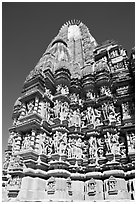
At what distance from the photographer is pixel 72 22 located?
2673cm

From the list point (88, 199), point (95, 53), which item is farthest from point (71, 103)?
point (95, 53)

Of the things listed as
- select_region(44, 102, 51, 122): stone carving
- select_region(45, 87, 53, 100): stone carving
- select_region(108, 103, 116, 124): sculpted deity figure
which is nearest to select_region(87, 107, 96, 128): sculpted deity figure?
select_region(108, 103, 116, 124): sculpted deity figure

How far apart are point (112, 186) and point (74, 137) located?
3.81 m

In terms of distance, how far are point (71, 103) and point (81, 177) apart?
5407mm

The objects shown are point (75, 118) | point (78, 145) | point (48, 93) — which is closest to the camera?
point (78, 145)

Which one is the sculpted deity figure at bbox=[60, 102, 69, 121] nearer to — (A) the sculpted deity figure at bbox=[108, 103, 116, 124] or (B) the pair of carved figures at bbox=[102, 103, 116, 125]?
(B) the pair of carved figures at bbox=[102, 103, 116, 125]

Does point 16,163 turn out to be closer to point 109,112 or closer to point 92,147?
point 92,147

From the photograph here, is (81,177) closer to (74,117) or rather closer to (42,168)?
(42,168)

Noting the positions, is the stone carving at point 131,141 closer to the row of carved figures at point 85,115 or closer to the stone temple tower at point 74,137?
the stone temple tower at point 74,137

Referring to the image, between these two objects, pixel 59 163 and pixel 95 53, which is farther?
pixel 95 53

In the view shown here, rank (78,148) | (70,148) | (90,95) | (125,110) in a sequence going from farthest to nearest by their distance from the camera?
(90,95), (125,110), (78,148), (70,148)


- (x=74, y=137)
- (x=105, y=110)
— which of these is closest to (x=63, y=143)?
(x=74, y=137)

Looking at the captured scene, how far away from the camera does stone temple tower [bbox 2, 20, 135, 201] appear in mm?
8633

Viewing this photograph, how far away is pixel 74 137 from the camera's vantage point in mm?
11109
